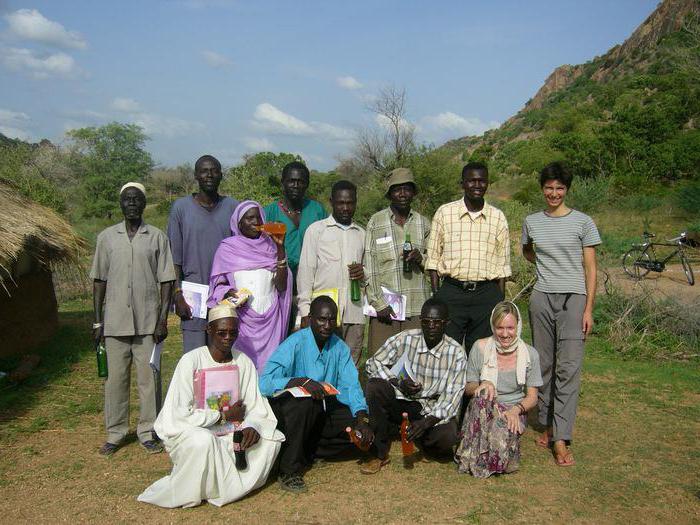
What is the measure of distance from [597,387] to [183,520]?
4726 mm

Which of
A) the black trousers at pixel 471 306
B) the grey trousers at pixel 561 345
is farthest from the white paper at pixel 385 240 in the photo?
the grey trousers at pixel 561 345

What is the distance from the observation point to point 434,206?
77.5 ft

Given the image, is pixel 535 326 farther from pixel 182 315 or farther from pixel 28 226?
pixel 28 226

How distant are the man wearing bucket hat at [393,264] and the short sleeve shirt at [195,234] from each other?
1.20m

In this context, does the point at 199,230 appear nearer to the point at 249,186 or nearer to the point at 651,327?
the point at 651,327

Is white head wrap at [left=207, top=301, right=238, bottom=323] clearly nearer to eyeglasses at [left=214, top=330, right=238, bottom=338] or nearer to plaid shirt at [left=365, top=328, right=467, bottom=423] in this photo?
eyeglasses at [left=214, top=330, right=238, bottom=338]

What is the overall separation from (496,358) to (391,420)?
2.97ft

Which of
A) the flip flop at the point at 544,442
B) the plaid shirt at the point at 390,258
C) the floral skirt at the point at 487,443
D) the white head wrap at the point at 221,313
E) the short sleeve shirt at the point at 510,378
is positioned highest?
the plaid shirt at the point at 390,258

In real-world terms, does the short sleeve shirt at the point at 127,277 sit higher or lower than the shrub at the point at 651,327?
higher

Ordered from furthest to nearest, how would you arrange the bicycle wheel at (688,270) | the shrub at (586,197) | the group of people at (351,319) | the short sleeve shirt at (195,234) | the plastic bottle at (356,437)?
1. the shrub at (586,197)
2. the bicycle wheel at (688,270)
3. the short sleeve shirt at (195,234)
4. the group of people at (351,319)
5. the plastic bottle at (356,437)

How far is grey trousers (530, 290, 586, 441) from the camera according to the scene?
14.7 ft

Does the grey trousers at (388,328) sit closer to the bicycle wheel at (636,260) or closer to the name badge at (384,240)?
the name badge at (384,240)

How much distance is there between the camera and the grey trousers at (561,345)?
4.48 m

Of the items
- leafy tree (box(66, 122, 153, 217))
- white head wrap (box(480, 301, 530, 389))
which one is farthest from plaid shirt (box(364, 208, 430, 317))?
leafy tree (box(66, 122, 153, 217))
